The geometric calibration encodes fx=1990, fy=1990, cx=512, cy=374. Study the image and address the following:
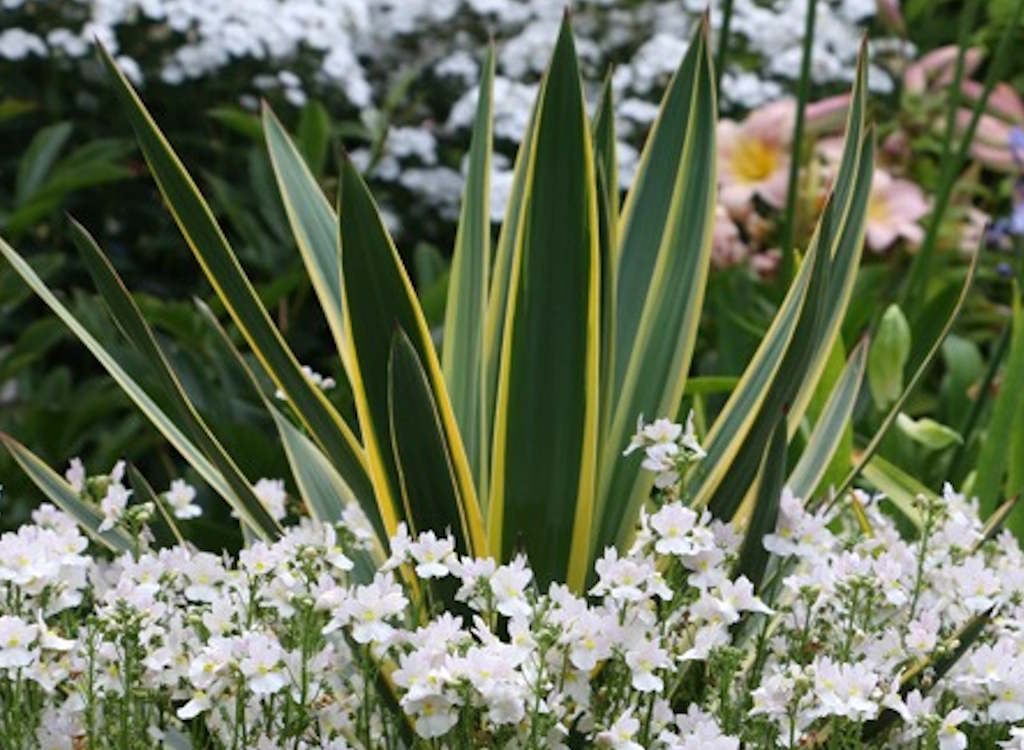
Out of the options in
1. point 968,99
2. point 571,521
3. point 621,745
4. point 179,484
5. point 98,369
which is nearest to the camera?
point 621,745

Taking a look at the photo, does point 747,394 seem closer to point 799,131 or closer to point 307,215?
point 307,215

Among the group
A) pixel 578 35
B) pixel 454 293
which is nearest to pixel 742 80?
pixel 578 35

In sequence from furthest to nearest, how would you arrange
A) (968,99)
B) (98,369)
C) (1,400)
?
(968,99) < (98,369) < (1,400)

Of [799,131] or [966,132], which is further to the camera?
[966,132]

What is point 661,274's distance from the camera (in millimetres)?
1819

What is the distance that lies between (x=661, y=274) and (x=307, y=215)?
356mm

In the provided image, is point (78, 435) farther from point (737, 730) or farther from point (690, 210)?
point (737, 730)

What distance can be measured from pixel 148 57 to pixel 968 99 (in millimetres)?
1587

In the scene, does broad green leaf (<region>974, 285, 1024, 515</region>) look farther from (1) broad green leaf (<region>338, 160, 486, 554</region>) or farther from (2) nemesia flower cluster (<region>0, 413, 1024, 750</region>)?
(1) broad green leaf (<region>338, 160, 486, 554</region>)

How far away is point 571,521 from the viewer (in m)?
1.66

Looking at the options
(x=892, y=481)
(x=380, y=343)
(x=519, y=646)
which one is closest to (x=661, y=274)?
(x=380, y=343)

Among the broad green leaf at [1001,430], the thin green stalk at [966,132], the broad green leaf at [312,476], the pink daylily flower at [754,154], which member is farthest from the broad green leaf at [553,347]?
the pink daylily flower at [754,154]

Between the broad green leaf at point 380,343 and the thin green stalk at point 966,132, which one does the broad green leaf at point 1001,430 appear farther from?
the broad green leaf at point 380,343

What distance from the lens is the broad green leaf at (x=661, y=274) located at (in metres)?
1.74
